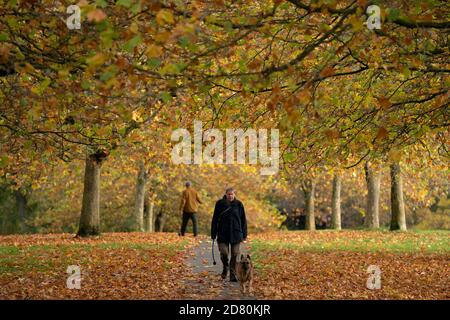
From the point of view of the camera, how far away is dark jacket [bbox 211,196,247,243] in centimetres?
1193

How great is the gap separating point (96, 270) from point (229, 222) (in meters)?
3.12

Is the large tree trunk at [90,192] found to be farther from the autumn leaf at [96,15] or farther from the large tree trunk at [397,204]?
the autumn leaf at [96,15]

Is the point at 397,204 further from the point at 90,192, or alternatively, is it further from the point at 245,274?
the point at 245,274

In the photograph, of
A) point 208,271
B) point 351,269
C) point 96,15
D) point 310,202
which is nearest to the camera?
point 96,15

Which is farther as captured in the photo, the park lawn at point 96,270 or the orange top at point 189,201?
the orange top at point 189,201

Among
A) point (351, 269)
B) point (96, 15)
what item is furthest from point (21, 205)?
point (96, 15)

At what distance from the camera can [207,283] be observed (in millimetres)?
11828

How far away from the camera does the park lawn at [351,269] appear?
1060 centimetres

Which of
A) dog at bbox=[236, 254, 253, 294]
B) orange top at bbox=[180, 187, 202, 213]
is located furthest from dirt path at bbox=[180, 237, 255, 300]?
orange top at bbox=[180, 187, 202, 213]

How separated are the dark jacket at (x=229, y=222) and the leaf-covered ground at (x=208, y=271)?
3.08 feet

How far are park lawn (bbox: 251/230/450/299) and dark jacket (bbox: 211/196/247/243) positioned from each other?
3.29 feet

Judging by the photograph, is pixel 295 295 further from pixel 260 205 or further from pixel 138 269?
pixel 260 205

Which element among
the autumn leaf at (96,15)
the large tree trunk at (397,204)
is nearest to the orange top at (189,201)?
the large tree trunk at (397,204)
